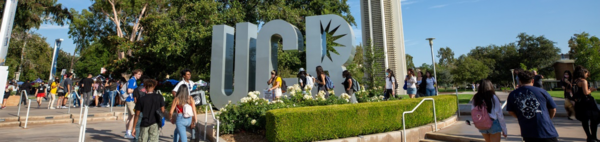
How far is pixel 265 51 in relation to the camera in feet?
36.0

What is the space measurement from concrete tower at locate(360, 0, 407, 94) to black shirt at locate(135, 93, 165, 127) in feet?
90.9

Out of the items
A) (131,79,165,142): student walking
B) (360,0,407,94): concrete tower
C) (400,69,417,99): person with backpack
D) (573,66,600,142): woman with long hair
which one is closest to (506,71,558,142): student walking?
(573,66,600,142): woman with long hair

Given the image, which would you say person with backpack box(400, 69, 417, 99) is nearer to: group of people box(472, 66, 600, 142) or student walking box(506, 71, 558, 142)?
group of people box(472, 66, 600, 142)

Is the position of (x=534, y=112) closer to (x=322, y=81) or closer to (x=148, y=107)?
(x=148, y=107)

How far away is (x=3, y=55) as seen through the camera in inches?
372

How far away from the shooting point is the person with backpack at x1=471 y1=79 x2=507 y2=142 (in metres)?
4.18

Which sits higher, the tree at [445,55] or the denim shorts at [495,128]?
the tree at [445,55]

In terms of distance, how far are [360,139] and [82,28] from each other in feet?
105

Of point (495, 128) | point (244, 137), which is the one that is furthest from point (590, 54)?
point (244, 137)

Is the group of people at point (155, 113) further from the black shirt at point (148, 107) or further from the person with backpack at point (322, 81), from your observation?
the person with backpack at point (322, 81)

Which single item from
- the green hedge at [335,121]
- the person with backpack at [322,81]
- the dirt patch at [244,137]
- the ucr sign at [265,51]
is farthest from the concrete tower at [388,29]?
the dirt patch at [244,137]

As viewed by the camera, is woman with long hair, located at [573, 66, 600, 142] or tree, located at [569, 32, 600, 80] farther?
tree, located at [569, 32, 600, 80]

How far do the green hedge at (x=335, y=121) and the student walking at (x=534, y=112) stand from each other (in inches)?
111

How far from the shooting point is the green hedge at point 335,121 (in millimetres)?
5430
